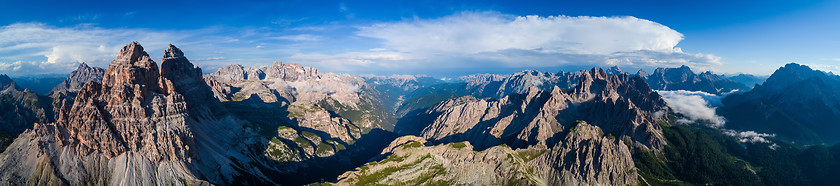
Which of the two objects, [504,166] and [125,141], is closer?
[125,141]

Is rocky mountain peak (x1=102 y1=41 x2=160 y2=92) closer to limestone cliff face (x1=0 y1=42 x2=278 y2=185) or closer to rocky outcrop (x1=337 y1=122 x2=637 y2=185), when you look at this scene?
limestone cliff face (x1=0 y1=42 x2=278 y2=185)

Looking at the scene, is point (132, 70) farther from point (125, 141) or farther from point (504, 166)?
point (504, 166)

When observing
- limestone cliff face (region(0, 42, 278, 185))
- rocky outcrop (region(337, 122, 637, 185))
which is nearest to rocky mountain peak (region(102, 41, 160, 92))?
limestone cliff face (region(0, 42, 278, 185))

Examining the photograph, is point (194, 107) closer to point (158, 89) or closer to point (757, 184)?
point (158, 89)

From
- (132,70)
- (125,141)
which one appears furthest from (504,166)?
(132,70)

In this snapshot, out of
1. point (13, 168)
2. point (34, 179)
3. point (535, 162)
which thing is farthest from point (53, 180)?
point (535, 162)

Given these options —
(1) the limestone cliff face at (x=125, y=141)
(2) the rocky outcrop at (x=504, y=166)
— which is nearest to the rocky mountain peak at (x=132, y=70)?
(1) the limestone cliff face at (x=125, y=141)
